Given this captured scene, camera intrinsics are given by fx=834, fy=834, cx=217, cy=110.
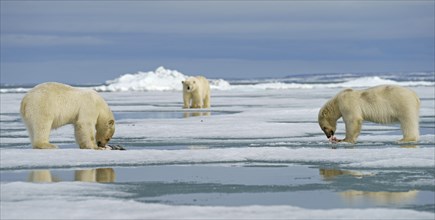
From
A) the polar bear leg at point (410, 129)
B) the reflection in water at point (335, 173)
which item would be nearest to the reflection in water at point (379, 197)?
the reflection in water at point (335, 173)

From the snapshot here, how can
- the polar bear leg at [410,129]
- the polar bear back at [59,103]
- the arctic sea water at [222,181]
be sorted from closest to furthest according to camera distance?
the arctic sea water at [222,181], the polar bear back at [59,103], the polar bear leg at [410,129]

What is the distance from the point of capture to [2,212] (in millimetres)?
7176

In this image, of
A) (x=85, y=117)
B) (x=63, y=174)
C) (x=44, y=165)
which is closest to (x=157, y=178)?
(x=63, y=174)

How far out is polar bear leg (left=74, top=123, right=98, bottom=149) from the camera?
1281 centimetres

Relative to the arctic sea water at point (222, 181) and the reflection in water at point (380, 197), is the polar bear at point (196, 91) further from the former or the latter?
the reflection in water at point (380, 197)

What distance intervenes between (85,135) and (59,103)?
63cm

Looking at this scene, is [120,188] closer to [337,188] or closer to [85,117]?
[337,188]

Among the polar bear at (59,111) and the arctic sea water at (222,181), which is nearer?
the arctic sea water at (222,181)

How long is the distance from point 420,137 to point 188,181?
684 centimetres

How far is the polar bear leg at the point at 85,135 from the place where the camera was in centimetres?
1281

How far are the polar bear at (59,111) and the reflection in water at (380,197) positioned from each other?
5599 millimetres

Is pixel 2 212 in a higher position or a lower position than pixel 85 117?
lower

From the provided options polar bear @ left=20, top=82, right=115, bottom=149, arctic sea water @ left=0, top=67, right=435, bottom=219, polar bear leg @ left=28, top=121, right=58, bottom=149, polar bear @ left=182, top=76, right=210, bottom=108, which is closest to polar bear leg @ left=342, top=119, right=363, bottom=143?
arctic sea water @ left=0, top=67, right=435, bottom=219

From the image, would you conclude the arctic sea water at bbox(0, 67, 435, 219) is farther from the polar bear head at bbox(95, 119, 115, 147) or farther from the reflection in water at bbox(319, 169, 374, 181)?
the polar bear head at bbox(95, 119, 115, 147)
